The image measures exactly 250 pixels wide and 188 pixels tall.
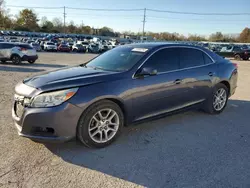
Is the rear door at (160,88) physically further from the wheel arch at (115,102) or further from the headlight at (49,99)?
the headlight at (49,99)

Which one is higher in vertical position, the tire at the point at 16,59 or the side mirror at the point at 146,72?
the side mirror at the point at 146,72

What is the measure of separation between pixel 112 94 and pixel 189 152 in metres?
1.44

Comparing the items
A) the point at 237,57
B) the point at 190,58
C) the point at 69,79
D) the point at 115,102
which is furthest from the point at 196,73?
the point at 237,57

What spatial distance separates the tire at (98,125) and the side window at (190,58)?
172 cm

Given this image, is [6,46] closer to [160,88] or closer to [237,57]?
[160,88]

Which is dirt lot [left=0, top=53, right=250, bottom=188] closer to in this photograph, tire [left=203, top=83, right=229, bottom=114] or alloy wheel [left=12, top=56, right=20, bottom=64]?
tire [left=203, top=83, right=229, bottom=114]

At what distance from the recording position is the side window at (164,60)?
3.95 meters

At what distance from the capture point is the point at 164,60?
4129 millimetres

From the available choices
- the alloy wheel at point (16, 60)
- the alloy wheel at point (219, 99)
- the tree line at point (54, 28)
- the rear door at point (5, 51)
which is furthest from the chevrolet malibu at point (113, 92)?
the tree line at point (54, 28)

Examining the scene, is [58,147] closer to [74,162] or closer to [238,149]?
[74,162]

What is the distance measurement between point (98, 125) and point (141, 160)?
32.2 inches

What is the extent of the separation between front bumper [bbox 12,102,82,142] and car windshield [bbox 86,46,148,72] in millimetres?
1145

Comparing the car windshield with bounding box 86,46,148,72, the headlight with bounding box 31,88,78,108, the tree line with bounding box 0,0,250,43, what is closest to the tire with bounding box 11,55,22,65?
the car windshield with bounding box 86,46,148,72

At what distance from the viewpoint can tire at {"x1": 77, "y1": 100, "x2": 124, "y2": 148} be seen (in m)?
3.22
